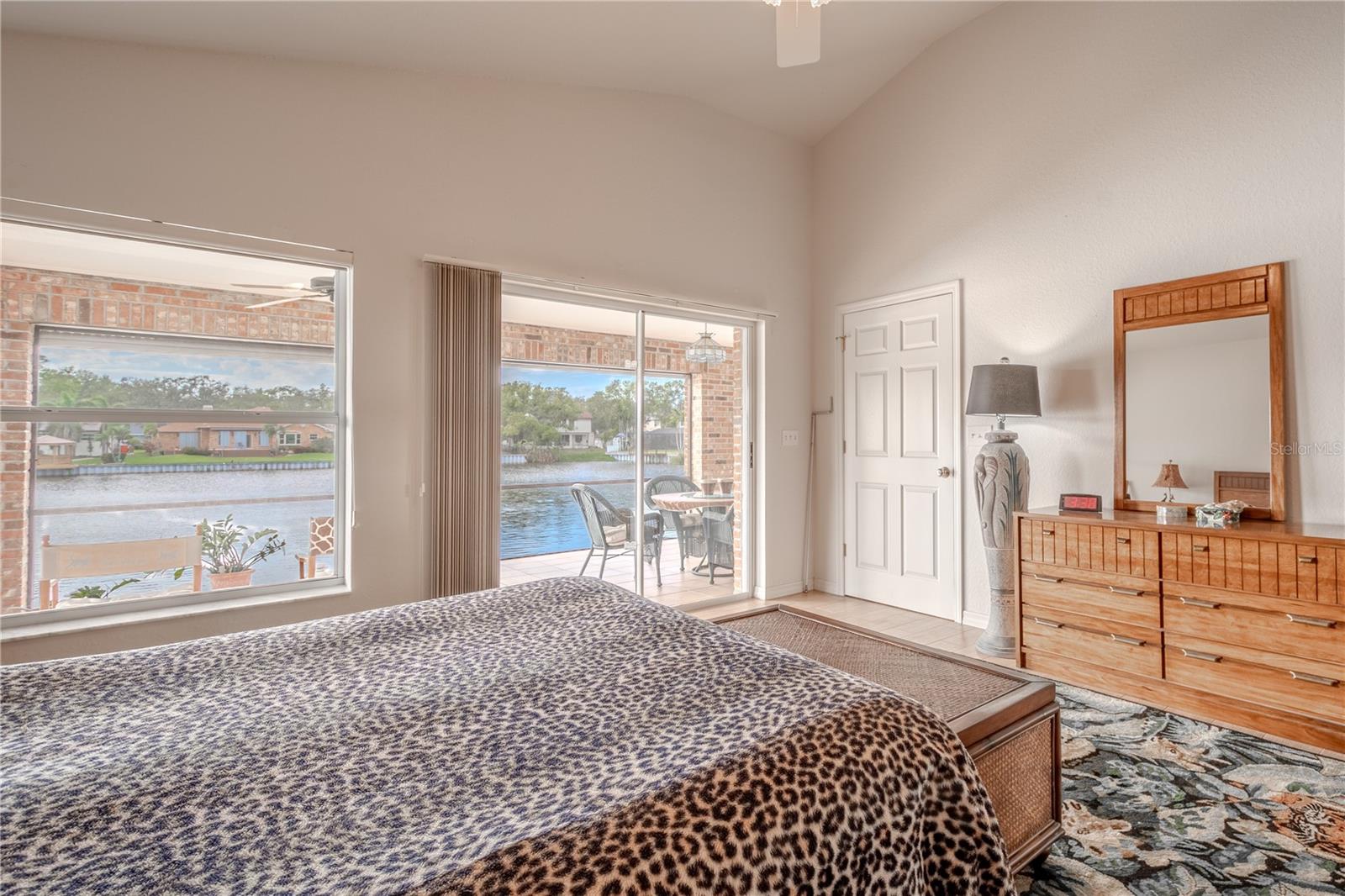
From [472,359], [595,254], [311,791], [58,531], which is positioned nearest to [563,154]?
[595,254]

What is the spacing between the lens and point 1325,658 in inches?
92.6

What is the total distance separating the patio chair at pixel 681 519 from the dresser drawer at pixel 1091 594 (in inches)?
81.1

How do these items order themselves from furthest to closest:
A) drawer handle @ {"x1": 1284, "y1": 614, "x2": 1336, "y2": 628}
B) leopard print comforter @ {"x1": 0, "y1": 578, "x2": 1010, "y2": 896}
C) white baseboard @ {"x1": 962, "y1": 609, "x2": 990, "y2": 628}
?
white baseboard @ {"x1": 962, "y1": 609, "x2": 990, "y2": 628}, drawer handle @ {"x1": 1284, "y1": 614, "x2": 1336, "y2": 628}, leopard print comforter @ {"x1": 0, "y1": 578, "x2": 1010, "y2": 896}

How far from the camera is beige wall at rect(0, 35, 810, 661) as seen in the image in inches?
96.8

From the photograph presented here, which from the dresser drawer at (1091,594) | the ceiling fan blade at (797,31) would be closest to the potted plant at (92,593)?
the ceiling fan blade at (797,31)

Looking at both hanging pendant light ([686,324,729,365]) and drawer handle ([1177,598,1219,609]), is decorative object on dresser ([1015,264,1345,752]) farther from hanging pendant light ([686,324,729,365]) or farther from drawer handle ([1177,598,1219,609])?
hanging pendant light ([686,324,729,365])

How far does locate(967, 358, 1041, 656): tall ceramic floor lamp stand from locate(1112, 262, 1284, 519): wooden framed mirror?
46cm

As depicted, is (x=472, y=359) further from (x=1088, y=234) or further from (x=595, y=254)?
(x=1088, y=234)

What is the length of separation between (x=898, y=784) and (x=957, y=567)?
11.0ft

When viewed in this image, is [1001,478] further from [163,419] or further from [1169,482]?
[163,419]

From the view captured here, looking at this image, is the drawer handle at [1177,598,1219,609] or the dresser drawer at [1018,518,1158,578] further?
the dresser drawer at [1018,518,1158,578]

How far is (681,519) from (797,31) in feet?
9.69

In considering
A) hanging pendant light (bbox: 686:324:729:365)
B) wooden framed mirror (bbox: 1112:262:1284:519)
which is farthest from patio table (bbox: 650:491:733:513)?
wooden framed mirror (bbox: 1112:262:1284:519)

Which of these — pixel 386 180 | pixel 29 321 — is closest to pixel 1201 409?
pixel 386 180
